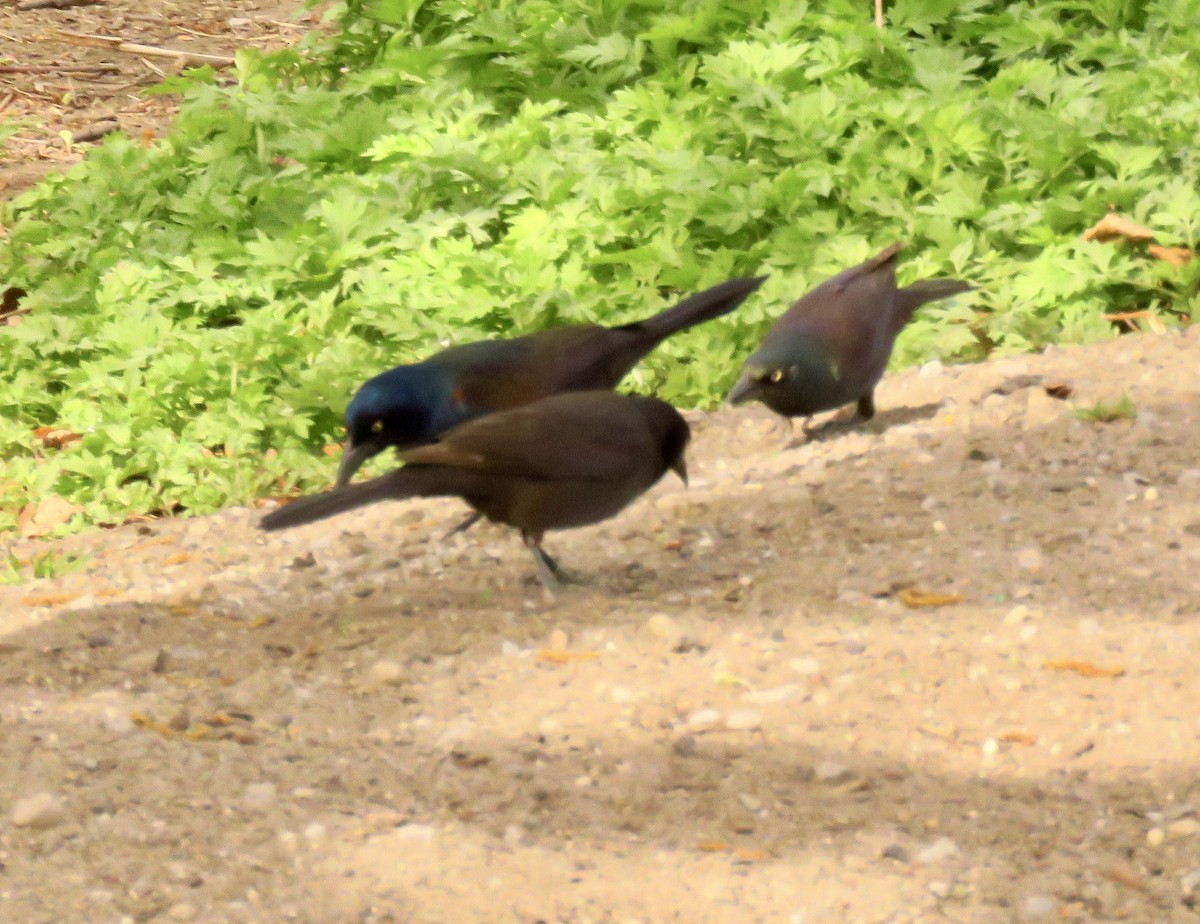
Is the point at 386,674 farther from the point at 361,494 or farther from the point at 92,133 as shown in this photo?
the point at 92,133

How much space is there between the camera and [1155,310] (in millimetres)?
6547

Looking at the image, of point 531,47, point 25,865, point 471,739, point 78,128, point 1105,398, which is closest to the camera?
point 25,865

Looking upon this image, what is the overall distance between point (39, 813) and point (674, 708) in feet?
4.53

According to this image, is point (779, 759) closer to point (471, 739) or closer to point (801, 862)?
point (801, 862)

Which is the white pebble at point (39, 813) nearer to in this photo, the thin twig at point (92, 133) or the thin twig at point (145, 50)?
the thin twig at point (92, 133)

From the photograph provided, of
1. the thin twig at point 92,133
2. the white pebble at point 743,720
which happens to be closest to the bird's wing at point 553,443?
the white pebble at point 743,720

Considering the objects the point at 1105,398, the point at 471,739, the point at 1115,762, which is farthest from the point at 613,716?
the point at 1105,398

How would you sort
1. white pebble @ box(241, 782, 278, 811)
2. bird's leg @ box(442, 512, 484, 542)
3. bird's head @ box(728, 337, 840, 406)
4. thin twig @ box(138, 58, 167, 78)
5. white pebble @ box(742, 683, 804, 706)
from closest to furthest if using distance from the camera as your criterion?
white pebble @ box(241, 782, 278, 811)
white pebble @ box(742, 683, 804, 706)
bird's leg @ box(442, 512, 484, 542)
bird's head @ box(728, 337, 840, 406)
thin twig @ box(138, 58, 167, 78)

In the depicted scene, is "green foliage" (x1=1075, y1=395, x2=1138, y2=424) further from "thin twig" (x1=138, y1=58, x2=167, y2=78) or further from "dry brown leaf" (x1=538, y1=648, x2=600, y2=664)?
"thin twig" (x1=138, y1=58, x2=167, y2=78)

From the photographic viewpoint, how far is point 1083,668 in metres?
3.83

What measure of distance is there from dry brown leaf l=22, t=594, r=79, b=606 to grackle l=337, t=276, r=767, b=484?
0.99 metres

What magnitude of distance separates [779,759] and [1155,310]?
3.72 m

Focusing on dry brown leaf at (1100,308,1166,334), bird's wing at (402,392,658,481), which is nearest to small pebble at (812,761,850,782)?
bird's wing at (402,392,658,481)

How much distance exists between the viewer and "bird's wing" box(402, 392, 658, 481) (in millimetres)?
4336
